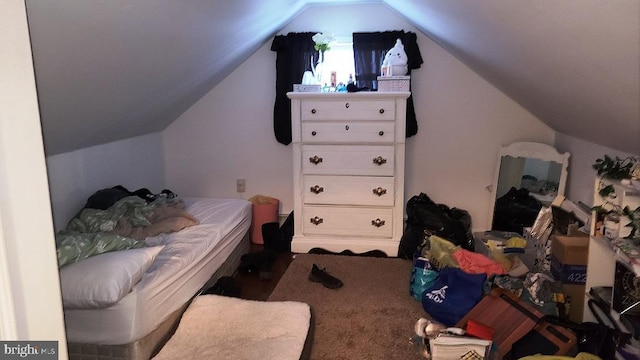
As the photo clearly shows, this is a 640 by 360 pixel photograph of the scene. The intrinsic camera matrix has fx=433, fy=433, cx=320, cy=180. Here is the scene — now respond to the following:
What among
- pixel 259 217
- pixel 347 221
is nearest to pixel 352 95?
pixel 347 221

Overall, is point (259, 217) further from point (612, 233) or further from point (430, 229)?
point (612, 233)

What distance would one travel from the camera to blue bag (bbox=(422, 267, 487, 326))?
2.17 meters

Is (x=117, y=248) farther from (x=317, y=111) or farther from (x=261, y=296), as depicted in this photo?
(x=317, y=111)

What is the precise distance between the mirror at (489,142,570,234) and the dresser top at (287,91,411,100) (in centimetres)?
105

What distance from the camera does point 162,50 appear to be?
2.12 m

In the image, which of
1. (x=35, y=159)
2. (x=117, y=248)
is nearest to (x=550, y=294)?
(x=117, y=248)

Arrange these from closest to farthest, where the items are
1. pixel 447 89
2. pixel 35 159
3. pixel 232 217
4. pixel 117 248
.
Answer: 1. pixel 35 159
2. pixel 117 248
3. pixel 232 217
4. pixel 447 89

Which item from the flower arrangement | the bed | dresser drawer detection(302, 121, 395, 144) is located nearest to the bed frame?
the bed

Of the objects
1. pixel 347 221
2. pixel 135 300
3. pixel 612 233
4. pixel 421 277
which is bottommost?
pixel 421 277

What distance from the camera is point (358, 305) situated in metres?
2.48

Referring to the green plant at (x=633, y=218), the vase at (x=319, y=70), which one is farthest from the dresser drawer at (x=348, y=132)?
the green plant at (x=633, y=218)

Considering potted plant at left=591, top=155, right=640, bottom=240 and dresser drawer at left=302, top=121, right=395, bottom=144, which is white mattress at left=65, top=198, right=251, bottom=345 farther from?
potted plant at left=591, top=155, right=640, bottom=240

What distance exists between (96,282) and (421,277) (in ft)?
5.57

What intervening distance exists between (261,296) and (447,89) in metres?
2.18
